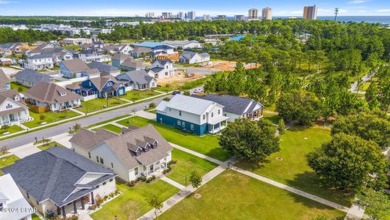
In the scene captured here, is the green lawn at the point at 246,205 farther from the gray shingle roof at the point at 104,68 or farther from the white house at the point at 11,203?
the gray shingle roof at the point at 104,68

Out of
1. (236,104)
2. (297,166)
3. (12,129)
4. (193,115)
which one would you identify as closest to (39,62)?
(12,129)

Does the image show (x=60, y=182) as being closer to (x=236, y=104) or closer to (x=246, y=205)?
(x=246, y=205)

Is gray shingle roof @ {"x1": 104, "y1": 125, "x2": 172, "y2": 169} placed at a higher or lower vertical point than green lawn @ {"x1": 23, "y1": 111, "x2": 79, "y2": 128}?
higher

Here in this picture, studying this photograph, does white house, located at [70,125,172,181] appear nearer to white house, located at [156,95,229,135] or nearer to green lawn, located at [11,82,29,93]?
white house, located at [156,95,229,135]

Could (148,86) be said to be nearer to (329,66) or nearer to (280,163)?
(280,163)

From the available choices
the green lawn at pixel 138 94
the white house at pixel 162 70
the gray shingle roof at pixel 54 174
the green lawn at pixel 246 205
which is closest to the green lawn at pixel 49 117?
the green lawn at pixel 138 94

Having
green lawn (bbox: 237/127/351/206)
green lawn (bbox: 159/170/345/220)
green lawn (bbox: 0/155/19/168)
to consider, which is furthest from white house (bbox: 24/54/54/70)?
green lawn (bbox: 159/170/345/220)
